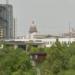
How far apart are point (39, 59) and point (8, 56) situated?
17.4 m

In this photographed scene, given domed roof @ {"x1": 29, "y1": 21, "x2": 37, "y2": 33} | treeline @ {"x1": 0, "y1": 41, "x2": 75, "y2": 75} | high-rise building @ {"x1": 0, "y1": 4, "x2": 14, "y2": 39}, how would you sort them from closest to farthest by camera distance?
1. treeline @ {"x1": 0, "y1": 41, "x2": 75, "y2": 75}
2. high-rise building @ {"x1": 0, "y1": 4, "x2": 14, "y2": 39}
3. domed roof @ {"x1": 29, "y1": 21, "x2": 37, "y2": 33}

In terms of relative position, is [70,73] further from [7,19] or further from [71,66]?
Answer: [7,19]

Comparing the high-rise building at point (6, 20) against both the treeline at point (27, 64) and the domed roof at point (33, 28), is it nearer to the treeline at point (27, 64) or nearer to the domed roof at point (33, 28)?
the domed roof at point (33, 28)

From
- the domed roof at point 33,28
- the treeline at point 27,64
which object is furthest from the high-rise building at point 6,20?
the treeline at point 27,64

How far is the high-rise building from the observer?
8538 centimetres

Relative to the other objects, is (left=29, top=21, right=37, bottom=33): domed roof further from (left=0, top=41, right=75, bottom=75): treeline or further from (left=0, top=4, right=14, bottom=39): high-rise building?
(left=0, top=41, right=75, bottom=75): treeline

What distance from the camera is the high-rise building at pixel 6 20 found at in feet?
280

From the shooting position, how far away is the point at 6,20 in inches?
3487

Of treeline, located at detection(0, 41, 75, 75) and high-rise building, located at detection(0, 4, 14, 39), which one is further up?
high-rise building, located at detection(0, 4, 14, 39)

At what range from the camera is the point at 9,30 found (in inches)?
3580

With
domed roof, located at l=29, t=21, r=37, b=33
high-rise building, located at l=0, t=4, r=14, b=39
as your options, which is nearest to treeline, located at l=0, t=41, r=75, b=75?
high-rise building, located at l=0, t=4, r=14, b=39

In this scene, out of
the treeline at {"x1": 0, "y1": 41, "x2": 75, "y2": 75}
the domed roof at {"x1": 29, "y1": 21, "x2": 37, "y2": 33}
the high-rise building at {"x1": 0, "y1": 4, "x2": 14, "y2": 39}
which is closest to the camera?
the treeline at {"x1": 0, "y1": 41, "x2": 75, "y2": 75}

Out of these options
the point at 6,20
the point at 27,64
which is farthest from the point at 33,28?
the point at 27,64

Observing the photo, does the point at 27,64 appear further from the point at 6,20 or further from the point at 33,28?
the point at 33,28
